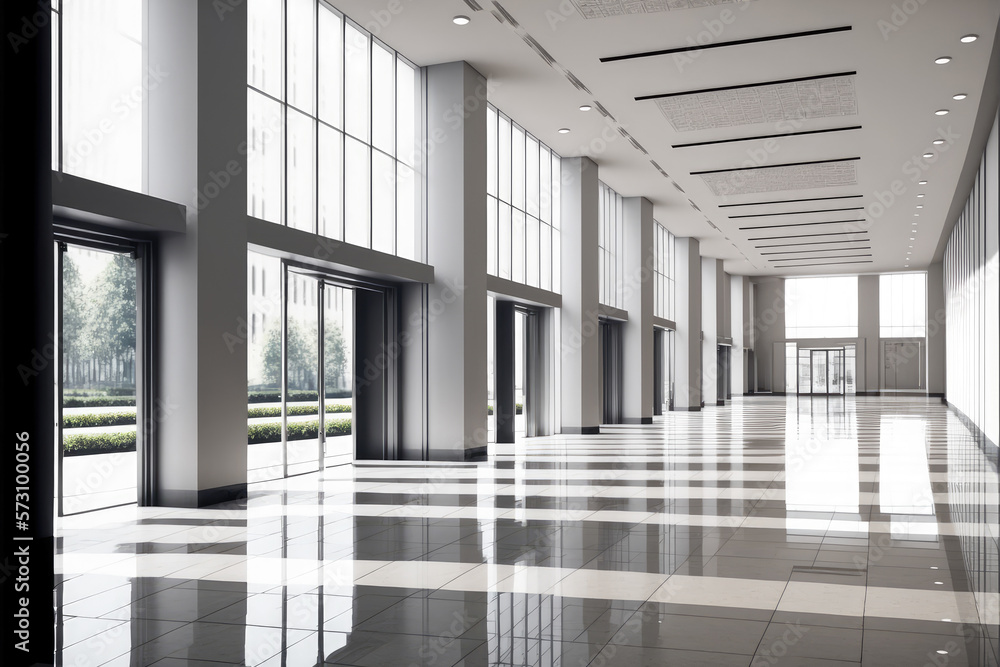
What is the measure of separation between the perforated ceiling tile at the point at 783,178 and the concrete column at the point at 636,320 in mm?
3002

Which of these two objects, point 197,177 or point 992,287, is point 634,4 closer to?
point 197,177

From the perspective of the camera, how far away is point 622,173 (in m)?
25.9

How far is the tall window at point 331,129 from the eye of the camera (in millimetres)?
13031

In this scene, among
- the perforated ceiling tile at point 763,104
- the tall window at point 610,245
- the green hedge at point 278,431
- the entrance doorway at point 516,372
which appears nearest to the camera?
the green hedge at point 278,431

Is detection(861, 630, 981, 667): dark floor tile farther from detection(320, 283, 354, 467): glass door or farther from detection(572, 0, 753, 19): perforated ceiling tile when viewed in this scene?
detection(320, 283, 354, 467): glass door

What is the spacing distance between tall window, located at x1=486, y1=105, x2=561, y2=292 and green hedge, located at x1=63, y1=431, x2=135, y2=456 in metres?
10.4

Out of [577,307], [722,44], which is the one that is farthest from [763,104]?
[577,307]

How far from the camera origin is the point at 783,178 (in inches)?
1005

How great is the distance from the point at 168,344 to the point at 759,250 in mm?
35268

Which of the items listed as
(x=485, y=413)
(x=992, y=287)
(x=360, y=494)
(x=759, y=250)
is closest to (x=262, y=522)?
(x=360, y=494)

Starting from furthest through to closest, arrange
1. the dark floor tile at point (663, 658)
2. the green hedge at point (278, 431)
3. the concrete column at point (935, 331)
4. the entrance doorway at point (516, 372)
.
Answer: the concrete column at point (935, 331) → the entrance doorway at point (516, 372) → the green hedge at point (278, 431) → the dark floor tile at point (663, 658)

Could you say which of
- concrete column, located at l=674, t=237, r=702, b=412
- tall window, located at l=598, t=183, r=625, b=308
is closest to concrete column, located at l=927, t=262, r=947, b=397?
concrete column, located at l=674, t=237, r=702, b=412

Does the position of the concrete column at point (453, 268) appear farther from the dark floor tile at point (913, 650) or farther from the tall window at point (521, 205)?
the dark floor tile at point (913, 650)

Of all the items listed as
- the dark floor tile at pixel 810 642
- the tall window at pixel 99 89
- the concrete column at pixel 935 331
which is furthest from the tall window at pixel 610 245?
the concrete column at pixel 935 331
